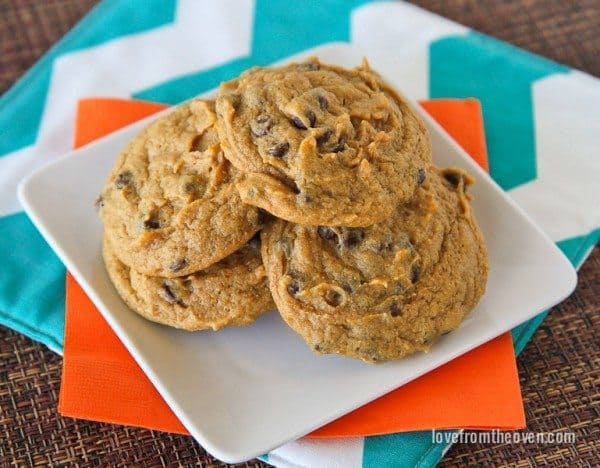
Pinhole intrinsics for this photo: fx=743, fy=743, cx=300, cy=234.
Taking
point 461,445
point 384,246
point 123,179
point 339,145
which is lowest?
point 461,445

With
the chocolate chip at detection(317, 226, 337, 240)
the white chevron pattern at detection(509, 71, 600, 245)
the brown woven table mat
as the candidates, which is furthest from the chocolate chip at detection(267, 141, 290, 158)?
the white chevron pattern at detection(509, 71, 600, 245)

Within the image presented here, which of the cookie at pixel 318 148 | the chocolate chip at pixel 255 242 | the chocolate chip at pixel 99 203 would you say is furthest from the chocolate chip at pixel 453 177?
the chocolate chip at pixel 99 203

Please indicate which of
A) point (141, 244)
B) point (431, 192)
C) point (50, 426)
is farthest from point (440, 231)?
point (50, 426)

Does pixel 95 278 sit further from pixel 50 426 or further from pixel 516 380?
pixel 516 380

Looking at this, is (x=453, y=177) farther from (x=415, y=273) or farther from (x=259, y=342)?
(x=259, y=342)

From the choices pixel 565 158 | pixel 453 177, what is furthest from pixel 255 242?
pixel 565 158

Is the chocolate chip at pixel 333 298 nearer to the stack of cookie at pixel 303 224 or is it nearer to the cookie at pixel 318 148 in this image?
the stack of cookie at pixel 303 224
